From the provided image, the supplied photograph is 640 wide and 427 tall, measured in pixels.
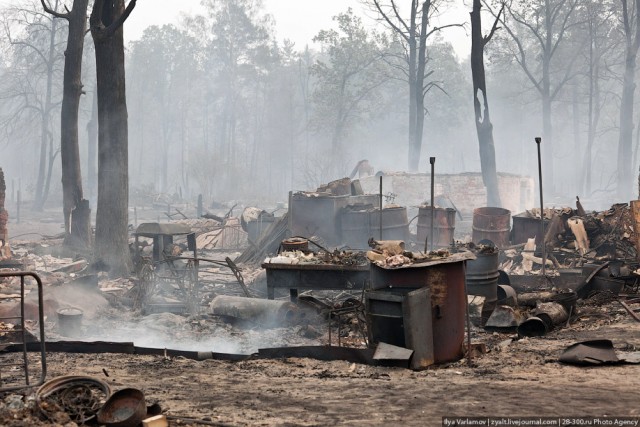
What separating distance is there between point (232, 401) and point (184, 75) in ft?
222

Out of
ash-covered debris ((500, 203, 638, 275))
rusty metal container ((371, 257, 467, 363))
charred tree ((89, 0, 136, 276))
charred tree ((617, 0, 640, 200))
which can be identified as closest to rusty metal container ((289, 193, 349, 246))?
ash-covered debris ((500, 203, 638, 275))

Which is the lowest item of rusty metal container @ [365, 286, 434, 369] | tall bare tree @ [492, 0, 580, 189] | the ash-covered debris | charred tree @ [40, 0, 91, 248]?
rusty metal container @ [365, 286, 434, 369]

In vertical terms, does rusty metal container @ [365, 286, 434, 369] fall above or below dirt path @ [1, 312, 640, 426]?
above

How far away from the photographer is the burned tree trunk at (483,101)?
26.8 m

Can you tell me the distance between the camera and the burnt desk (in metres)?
11.4

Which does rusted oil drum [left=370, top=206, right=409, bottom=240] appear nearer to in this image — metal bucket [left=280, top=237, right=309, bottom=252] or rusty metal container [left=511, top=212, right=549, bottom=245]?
rusty metal container [left=511, top=212, right=549, bottom=245]

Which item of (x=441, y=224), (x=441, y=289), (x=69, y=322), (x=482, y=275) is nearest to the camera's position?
(x=441, y=289)

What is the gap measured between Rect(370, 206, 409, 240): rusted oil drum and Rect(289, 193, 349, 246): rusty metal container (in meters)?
1.22

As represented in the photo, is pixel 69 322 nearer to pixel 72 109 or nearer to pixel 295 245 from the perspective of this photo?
pixel 295 245

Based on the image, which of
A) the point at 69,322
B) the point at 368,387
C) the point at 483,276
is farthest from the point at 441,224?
the point at 368,387

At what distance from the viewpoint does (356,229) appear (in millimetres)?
20750

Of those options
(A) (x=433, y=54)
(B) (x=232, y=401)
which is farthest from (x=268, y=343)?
(A) (x=433, y=54)

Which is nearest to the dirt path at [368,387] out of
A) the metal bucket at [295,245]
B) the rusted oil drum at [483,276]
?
the rusted oil drum at [483,276]

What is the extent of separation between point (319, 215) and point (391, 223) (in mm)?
2178
